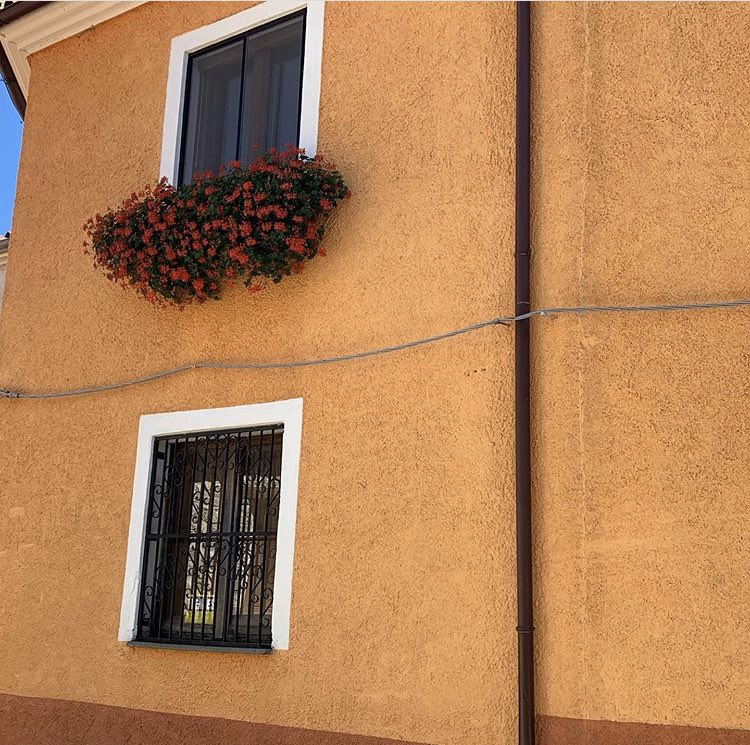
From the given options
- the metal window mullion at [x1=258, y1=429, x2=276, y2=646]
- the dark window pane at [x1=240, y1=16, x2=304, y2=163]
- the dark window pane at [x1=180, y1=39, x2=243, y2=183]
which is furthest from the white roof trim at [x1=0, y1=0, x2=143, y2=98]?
the metal window mullion at [x1=258, y1=429, x2=276, y2=646]

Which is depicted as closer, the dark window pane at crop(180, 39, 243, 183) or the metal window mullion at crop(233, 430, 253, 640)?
the metal window mullion at crop(233, 430, 253, 640)

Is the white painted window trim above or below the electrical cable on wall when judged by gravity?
below

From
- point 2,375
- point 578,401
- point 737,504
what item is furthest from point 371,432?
point 2,375

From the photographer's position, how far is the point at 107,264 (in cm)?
724

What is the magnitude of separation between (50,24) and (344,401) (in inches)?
172

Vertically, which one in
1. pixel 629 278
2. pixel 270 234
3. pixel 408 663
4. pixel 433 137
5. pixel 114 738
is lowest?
pixel 114 738

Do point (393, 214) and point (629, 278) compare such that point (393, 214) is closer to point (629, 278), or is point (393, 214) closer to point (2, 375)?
point (629, 278)

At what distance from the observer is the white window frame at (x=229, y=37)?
710 cm

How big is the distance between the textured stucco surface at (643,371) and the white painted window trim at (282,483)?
1.58 m

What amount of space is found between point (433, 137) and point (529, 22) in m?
0.82

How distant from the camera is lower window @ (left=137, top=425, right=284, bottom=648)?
258 inches

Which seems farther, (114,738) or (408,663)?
(114,738)

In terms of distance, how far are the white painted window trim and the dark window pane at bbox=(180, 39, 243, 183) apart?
182 centimetres

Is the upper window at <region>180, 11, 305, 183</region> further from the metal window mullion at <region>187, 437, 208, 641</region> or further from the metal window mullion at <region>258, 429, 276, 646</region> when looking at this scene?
the metal window mullion at <region>187, 437, 208, 641</region>
